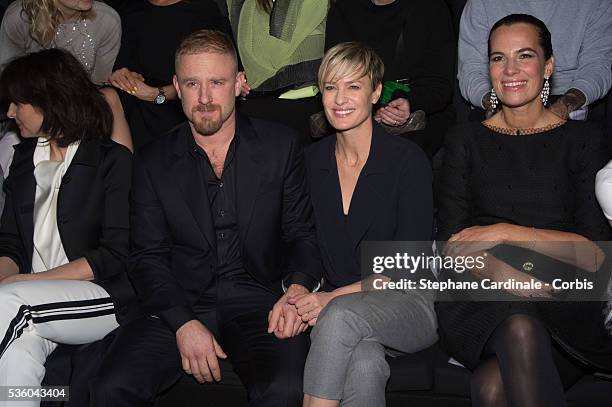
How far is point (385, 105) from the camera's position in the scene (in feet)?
12.3

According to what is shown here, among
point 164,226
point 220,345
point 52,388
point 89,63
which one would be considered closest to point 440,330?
point 220,345

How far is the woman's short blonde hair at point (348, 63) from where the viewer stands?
10.6ft

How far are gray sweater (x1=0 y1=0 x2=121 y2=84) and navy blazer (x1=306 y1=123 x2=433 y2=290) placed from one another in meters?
1.50

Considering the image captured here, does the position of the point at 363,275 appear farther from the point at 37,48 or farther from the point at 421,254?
the point at 37,48

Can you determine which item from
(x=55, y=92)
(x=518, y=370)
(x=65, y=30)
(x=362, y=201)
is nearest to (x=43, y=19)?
(x=65, y=30)

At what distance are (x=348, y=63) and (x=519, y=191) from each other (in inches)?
29.9

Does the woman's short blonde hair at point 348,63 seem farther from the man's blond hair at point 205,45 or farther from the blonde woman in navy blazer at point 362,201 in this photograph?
the man's blond hair at point 205,45

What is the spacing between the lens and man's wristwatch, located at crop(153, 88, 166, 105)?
4184mm

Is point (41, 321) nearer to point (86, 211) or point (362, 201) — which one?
point (86, 211)

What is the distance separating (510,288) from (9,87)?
1.99 meters

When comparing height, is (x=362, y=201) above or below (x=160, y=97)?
below

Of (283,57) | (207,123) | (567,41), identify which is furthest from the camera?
(283,57)

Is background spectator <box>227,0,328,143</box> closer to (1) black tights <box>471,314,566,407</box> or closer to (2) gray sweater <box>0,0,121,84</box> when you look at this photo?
(2) gray sweater <box>0,0,121,84</box>

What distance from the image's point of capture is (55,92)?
11.2ft
